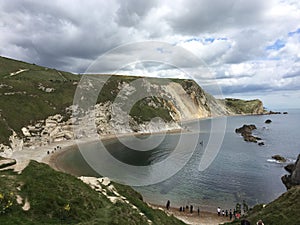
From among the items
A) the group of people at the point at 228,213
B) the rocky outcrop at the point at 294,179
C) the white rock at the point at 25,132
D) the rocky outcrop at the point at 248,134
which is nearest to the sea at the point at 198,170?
the rocky outcrop at the point at 294,179

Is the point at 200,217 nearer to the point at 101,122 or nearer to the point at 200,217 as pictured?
the point at 200,217

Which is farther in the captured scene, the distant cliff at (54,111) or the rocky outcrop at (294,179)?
the distant cliff at (54,111)

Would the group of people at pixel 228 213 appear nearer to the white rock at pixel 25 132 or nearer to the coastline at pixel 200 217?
the coastline at pixel 200 217

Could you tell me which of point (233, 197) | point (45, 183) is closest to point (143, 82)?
point (233, 197)

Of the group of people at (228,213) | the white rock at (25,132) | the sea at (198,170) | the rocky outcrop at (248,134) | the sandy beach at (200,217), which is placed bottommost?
the sandy beach at (200,217)

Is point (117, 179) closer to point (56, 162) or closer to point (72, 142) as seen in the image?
point (56, 162)

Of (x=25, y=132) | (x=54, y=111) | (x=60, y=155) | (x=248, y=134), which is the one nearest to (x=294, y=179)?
(x=60, y=155)

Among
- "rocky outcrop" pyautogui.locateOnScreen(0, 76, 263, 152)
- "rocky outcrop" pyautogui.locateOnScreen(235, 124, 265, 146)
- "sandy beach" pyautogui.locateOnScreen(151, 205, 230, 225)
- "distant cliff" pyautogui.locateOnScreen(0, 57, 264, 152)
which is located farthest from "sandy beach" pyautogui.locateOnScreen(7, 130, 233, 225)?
"rocky outcrop" pyautogui.locateOnScreen(235, 124, 265, 146)
